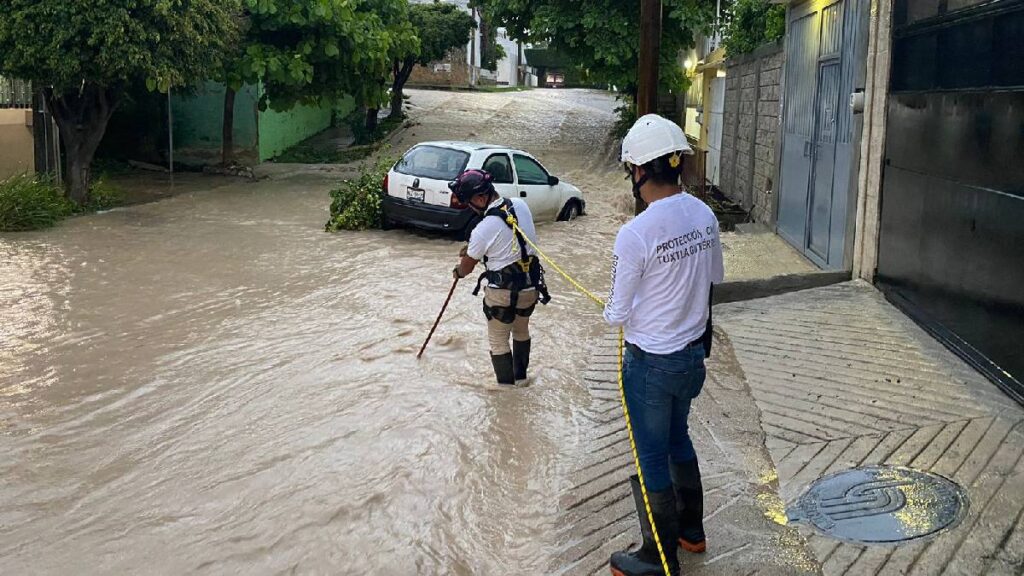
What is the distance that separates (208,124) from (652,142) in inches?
808

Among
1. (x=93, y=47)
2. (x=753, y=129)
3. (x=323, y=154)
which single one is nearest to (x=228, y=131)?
(x=323, y=154)

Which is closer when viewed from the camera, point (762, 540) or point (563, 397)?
point (762, 540)

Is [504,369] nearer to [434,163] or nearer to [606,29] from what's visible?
[434,163]

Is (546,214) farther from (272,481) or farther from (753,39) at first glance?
(272,481)

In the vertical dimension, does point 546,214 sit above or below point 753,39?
below

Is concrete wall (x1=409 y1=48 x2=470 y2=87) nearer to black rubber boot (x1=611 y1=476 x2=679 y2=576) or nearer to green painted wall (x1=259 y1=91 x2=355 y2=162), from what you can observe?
green painted wall (x1=259 y1=91 x2=355 y2=162)

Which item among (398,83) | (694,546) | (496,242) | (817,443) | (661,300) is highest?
(398,83)

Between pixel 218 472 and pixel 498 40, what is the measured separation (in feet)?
169

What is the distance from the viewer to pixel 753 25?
1424 cm

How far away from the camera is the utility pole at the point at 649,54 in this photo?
9.31m

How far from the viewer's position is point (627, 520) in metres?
4.41

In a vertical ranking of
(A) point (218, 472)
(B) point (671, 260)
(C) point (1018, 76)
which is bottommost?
(A) point (218, 472)

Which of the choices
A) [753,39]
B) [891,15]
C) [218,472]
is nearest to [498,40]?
[753,39]

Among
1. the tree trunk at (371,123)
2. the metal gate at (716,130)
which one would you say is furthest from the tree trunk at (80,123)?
the tree trunk at (371,123)
